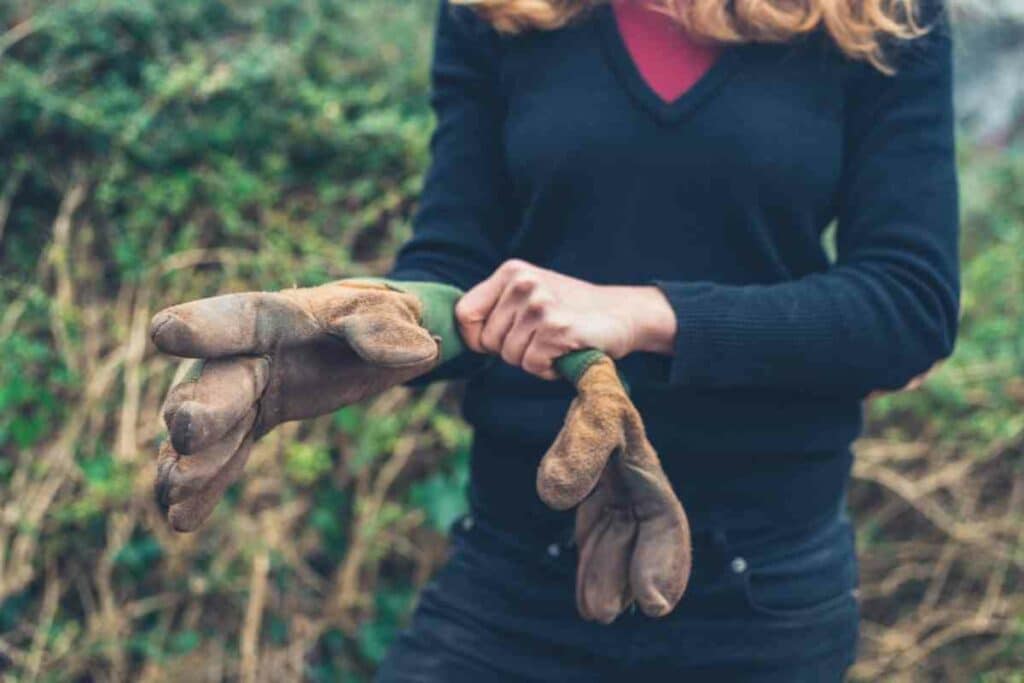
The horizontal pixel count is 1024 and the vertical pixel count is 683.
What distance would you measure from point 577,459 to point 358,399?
0.26 meters

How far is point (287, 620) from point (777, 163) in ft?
4.88

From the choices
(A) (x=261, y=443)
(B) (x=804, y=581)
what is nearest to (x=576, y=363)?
(B) (x=804, y=581)


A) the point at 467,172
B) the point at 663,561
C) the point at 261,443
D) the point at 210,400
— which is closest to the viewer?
the point at 210,400

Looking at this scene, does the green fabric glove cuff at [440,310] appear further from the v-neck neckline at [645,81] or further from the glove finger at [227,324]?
the v-neck neckline at [645,81]

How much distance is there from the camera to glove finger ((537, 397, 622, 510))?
3.33 ft

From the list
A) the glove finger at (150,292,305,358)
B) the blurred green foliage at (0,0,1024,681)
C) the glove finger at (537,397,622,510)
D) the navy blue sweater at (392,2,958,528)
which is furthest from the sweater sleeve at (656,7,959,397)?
the blurred green foliage at (0,0,1024,681)

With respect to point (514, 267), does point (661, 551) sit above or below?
below

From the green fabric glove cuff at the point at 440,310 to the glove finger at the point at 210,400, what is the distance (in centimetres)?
21

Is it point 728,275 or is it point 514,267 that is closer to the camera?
point 514,267

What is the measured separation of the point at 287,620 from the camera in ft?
7.70

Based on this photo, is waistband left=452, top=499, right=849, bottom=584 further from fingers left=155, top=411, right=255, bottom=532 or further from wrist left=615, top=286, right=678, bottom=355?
fingers left=155, top=411, right=255, bottom=532

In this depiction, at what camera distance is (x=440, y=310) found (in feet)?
4.08

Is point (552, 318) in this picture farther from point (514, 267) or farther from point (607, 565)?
point (607, 565)

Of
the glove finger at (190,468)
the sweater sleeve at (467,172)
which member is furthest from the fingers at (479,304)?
the glove finger at (190,468)
